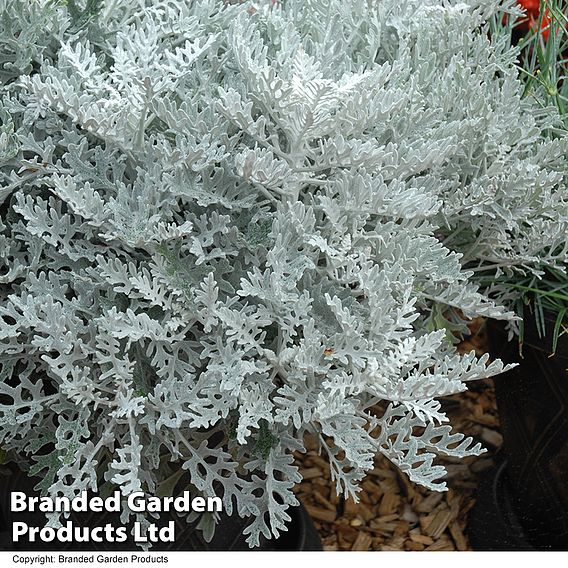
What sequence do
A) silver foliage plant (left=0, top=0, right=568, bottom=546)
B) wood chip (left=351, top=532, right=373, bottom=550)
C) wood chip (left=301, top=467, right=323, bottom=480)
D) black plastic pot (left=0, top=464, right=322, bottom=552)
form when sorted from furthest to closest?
1. wood chip (left=301, top=467, right=323, bottom=480)
2. wood chip (left=351, top=532, right=373, bottom=550)
3. black plastic pot (left=0, top=464, right=322, bottom=552)
4. silver foliage plant (left=0, top=0, right=568, bottom=546)

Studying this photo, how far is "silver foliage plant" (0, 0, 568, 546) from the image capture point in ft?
3.66

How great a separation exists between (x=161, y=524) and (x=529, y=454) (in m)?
0.74

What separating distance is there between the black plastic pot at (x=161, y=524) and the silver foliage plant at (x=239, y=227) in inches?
6.7

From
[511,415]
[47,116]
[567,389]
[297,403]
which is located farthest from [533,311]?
[47,116]

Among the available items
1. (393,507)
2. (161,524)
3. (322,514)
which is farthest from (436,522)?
(161,524)

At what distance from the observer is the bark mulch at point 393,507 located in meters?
1.85

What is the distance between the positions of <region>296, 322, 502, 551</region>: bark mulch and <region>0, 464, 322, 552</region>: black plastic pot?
0.23 meters

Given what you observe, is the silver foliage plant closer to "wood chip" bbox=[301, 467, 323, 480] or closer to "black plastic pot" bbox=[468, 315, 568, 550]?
"black plastic pot" bbox=[468, 315, 568, 550]

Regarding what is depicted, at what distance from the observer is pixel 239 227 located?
123 cm

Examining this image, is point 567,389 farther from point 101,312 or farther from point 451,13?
point 101,312

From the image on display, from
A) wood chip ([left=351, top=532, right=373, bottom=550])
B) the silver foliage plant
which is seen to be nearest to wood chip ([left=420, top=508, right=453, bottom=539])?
wood chip ([left=351, top=532, right=373, bottom=550])

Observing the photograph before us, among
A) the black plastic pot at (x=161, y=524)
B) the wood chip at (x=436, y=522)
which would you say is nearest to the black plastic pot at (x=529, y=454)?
the wood chip at (x=436, y=522)

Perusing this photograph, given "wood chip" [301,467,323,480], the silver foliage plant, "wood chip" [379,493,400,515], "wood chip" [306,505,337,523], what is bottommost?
"wood chip" [306,505,337,523]

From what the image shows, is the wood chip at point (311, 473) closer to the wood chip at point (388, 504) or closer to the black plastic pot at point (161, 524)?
the wood chip at point (388, 504)
